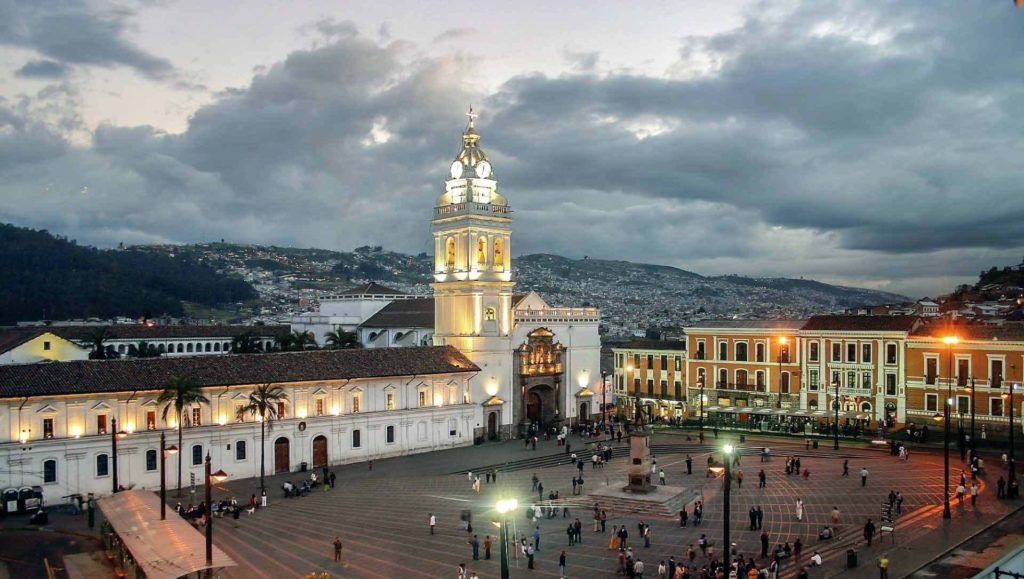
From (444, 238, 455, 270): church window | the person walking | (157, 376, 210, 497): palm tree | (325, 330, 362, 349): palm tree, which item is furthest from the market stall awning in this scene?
(325, 330, 362, 349): palm tree

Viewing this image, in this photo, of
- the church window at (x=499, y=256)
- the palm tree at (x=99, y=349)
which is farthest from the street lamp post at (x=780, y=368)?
the palm tree at (x=99, y=349)

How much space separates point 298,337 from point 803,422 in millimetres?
43389

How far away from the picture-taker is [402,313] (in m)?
75.8

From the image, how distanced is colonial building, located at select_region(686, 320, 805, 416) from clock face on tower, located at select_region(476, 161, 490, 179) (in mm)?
21919

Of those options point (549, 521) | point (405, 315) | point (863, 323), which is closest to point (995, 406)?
point (863, 323)

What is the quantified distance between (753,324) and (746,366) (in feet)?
11.5

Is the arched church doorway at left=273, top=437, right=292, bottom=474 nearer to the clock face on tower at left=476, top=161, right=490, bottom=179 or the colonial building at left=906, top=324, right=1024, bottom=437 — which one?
the clock face on tower at left=476, top=161, right=490, bottom=179

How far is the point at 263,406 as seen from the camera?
41.9 m

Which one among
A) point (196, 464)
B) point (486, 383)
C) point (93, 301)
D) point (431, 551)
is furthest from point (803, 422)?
→ point (93, 301)

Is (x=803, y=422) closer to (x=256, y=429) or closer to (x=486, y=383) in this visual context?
(x=486, y=383)

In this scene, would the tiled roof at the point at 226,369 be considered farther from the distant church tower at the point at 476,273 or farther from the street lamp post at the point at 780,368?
the street lamp post at the point at 780,368

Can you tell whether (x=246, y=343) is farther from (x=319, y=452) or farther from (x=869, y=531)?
(x=869, y=531)

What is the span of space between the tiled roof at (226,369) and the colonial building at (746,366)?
21.0m

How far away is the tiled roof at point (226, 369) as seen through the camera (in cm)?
3850
